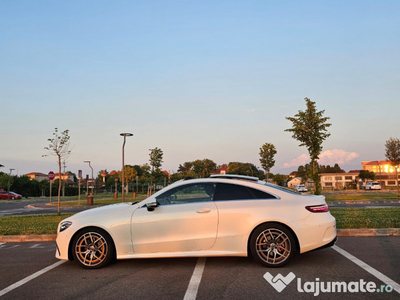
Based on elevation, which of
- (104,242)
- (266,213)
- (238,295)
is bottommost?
(238,295)

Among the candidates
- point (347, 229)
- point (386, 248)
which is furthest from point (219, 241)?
point (347, 229)

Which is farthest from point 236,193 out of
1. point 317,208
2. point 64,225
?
point 64,225

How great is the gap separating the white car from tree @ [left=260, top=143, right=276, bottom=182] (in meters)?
47.2

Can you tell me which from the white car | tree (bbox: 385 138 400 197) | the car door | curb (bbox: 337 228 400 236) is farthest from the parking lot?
tree (bbox: 385 138 400 197)

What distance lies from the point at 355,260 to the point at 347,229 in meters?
2.96

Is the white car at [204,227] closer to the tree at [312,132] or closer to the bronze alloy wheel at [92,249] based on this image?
the bronze alloy wheel at [92,249]

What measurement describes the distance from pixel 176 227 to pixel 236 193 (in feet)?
3.79

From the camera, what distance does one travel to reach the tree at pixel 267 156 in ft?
172

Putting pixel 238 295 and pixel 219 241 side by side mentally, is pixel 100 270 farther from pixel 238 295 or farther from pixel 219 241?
pixel 238 295

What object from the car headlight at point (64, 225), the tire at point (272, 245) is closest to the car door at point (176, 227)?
the tire at point (272, 245)

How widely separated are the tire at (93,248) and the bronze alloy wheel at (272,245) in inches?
93.1

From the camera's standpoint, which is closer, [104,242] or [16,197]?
[104,242]

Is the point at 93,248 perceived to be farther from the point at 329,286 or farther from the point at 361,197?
the point at 361,197

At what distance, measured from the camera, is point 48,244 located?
8727 millimetres
